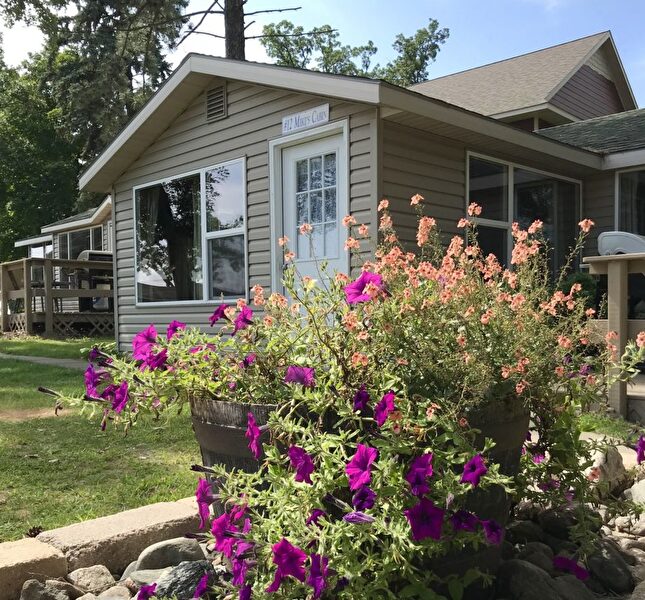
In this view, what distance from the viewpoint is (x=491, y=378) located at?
167cm

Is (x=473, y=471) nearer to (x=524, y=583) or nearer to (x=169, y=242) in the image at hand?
(x=524, y=583)

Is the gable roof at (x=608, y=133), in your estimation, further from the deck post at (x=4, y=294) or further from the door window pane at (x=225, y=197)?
the deck post at (x=4, y=294)

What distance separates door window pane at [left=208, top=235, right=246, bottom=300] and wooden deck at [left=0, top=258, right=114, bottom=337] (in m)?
5.98

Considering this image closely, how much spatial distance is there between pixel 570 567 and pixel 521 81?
528 inches

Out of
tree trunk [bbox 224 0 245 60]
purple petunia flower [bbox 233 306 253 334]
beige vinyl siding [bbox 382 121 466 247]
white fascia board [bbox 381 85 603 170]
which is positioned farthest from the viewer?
tree trunk [bbox 224 0 245 60]

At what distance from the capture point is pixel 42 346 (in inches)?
414

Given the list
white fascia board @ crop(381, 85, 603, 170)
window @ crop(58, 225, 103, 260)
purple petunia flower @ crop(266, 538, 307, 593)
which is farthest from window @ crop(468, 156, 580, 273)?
window @ crop(58, 225, 103, 260)

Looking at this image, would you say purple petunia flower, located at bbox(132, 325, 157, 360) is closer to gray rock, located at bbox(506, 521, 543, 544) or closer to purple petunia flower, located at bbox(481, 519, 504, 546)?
purple petunia flower, located at bbox(481, 519, 504, 546)

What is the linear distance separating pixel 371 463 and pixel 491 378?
483mm

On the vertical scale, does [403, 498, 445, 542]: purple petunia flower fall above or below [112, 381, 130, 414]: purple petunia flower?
below

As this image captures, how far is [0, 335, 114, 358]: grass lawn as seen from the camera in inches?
364

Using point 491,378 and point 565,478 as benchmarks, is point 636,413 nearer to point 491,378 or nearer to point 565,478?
point 565,478

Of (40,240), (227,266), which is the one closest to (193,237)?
(227,266)

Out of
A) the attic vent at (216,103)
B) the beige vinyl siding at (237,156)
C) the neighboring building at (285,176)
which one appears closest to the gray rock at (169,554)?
the neighboring building at (285,176)
